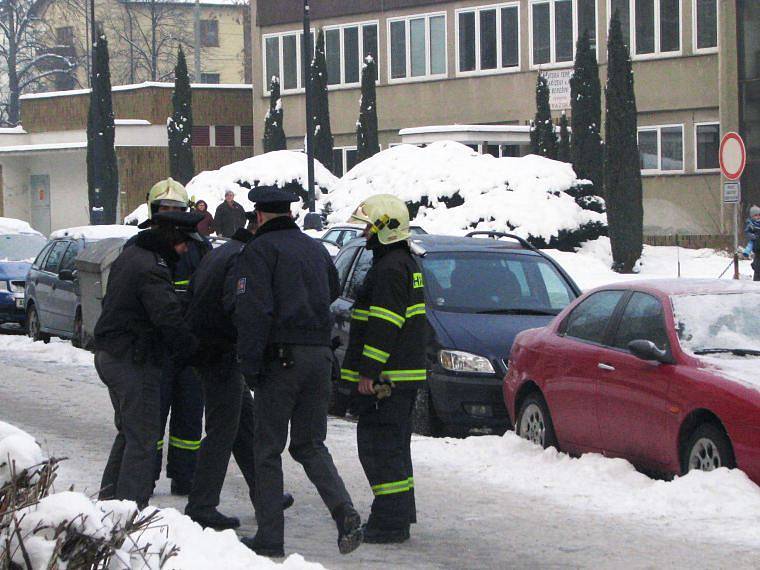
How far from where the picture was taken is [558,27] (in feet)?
148

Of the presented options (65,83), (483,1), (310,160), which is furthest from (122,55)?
(310,160)

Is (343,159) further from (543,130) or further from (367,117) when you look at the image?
(543,130)

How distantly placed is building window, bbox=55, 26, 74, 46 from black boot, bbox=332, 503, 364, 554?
74.9 meters

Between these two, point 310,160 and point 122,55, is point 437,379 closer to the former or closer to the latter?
point 310,160

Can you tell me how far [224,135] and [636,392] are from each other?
4661 cm

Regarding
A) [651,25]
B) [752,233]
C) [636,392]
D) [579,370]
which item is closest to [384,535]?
[636,392]

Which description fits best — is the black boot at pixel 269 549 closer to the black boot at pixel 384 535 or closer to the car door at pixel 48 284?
the black boot at pixel 384 535

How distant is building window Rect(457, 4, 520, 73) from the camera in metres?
46.5

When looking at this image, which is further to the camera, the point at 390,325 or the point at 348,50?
the point at 348,50

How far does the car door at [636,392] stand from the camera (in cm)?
945

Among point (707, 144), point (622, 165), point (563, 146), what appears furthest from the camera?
point (707, 144)

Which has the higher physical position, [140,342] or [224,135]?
[224,135]

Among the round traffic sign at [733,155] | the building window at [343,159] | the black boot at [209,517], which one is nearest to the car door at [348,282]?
the black boot at [209,517]

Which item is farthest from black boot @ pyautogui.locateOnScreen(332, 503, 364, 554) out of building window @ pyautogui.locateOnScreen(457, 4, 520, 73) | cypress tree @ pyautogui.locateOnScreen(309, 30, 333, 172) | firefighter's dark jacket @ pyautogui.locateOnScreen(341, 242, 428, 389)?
building window @ pyautogui.locateOnScreen(457, 4, 520, 73)
